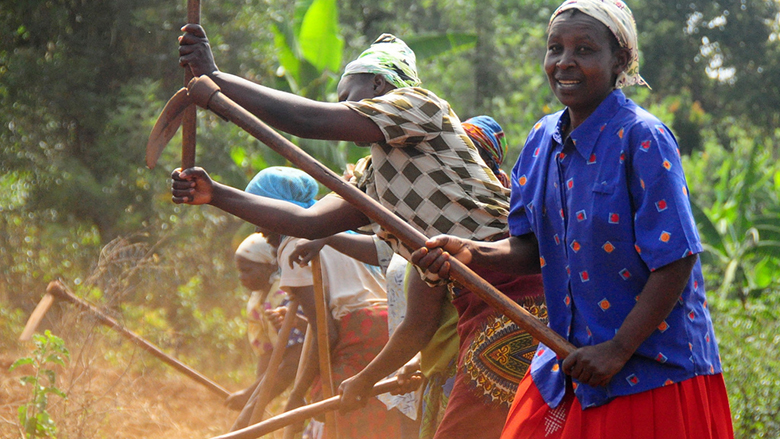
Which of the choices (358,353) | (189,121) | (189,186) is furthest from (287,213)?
(358,353)

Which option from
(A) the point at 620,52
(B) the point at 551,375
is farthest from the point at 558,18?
(B) the point at 551,375

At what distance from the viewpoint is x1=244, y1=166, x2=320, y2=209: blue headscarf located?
14.7 ft

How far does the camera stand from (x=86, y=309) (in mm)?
5023

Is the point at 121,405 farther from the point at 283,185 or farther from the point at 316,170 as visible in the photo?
the point at 316,170

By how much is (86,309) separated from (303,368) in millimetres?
1555

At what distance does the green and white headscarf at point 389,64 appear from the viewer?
3178 mm

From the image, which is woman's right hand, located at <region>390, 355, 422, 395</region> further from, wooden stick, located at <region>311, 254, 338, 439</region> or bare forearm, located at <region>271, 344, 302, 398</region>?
bare forearm, located at <region>271, 344, 302, 398</region>

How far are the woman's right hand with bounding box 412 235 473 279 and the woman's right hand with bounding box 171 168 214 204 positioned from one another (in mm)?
980

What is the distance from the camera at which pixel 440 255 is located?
7.69 feet

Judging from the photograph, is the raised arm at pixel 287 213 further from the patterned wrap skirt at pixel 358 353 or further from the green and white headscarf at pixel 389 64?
the patterned wrap skirt at pixel 358 353

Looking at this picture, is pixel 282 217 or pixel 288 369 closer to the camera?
pixel 282 217

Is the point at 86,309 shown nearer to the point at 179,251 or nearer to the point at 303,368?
the point at 303,368

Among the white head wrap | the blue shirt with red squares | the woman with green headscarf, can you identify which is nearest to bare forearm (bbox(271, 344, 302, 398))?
the white head wrap

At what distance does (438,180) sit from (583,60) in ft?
2.69
